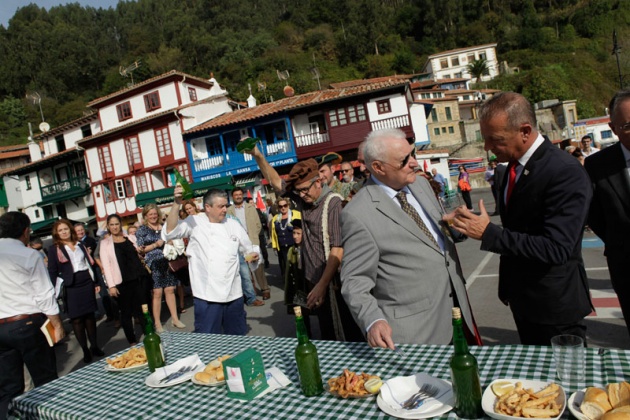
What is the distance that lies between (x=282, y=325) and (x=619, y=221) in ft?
15.5

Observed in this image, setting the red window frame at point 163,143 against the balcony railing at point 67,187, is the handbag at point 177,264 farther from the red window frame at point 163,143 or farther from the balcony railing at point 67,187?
the balcony railing at point 67,187

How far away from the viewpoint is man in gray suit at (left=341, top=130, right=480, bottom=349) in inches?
96.7

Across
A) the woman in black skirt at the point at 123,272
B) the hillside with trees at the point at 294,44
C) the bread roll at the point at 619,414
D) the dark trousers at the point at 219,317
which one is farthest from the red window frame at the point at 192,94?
the bread roll at the point at 619,414

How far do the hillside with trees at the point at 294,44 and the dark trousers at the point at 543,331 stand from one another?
50.6m

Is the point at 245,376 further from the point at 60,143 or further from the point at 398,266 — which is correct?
the point at 60,143

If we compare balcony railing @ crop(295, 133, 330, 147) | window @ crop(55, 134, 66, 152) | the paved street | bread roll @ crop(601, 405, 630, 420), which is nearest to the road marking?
the paved street

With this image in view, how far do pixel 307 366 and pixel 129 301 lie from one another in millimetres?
5306

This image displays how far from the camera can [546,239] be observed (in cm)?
213

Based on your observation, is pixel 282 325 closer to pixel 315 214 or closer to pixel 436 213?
pixel 315 214

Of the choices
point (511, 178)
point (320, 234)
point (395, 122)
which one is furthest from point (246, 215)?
point (395, 122)

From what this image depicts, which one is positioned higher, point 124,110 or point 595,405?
point 124,110

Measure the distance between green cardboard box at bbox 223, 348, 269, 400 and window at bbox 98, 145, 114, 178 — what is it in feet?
117

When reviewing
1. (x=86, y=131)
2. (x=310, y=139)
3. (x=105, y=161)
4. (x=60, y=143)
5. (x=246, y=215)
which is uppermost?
(x=86, y=131)

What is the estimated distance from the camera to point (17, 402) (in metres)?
2.68
